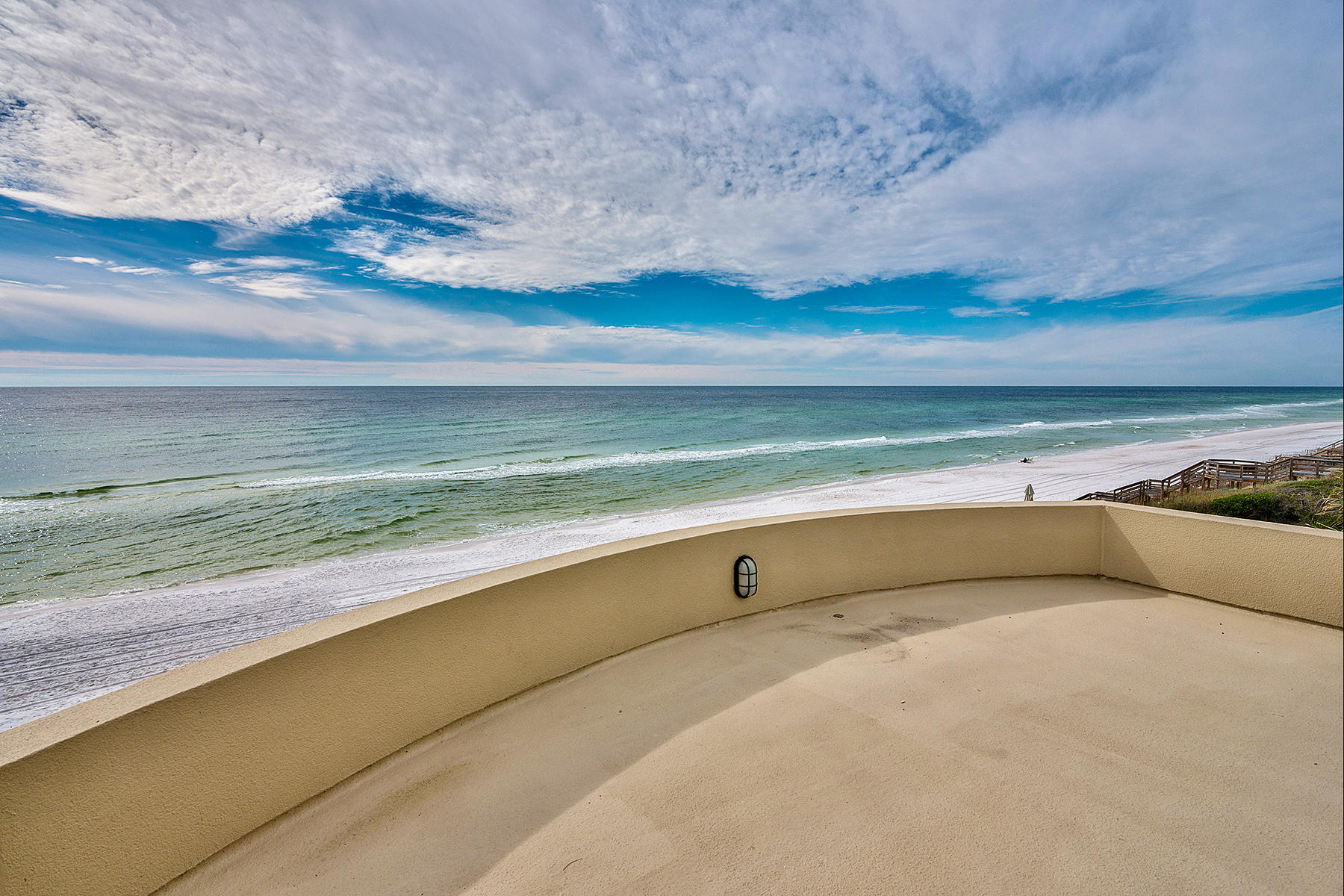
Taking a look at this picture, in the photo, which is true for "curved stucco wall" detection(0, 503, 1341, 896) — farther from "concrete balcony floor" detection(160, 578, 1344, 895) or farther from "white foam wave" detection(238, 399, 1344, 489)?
"white foam wave" detection(238, 399, 1344, 489)

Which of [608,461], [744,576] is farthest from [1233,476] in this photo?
[608,461]

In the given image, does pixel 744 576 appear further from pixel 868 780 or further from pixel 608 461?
pixel 608 461

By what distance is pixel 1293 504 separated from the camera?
4.57 meters

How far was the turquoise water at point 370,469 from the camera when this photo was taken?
37.7 feet

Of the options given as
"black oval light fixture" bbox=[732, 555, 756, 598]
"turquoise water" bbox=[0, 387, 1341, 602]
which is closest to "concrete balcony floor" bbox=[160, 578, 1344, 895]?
"black oval light fixture" bbox=[732, 555, 756, 598]

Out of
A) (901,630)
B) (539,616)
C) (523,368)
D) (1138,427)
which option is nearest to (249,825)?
(539,616)

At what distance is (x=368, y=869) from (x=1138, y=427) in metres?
48.7

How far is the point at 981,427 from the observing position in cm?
3912

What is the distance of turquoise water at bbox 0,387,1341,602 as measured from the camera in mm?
11484

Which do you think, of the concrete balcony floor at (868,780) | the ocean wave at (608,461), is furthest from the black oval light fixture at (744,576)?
the ocean wave at (608,461)

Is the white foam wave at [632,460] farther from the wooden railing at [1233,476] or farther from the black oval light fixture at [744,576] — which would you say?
the black oval light fixture at [744,576]

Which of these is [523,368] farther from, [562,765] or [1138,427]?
[562,765]

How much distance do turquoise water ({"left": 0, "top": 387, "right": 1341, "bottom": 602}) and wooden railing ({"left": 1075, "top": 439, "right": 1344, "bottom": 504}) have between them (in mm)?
9347

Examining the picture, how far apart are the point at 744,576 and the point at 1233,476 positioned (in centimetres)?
1200
